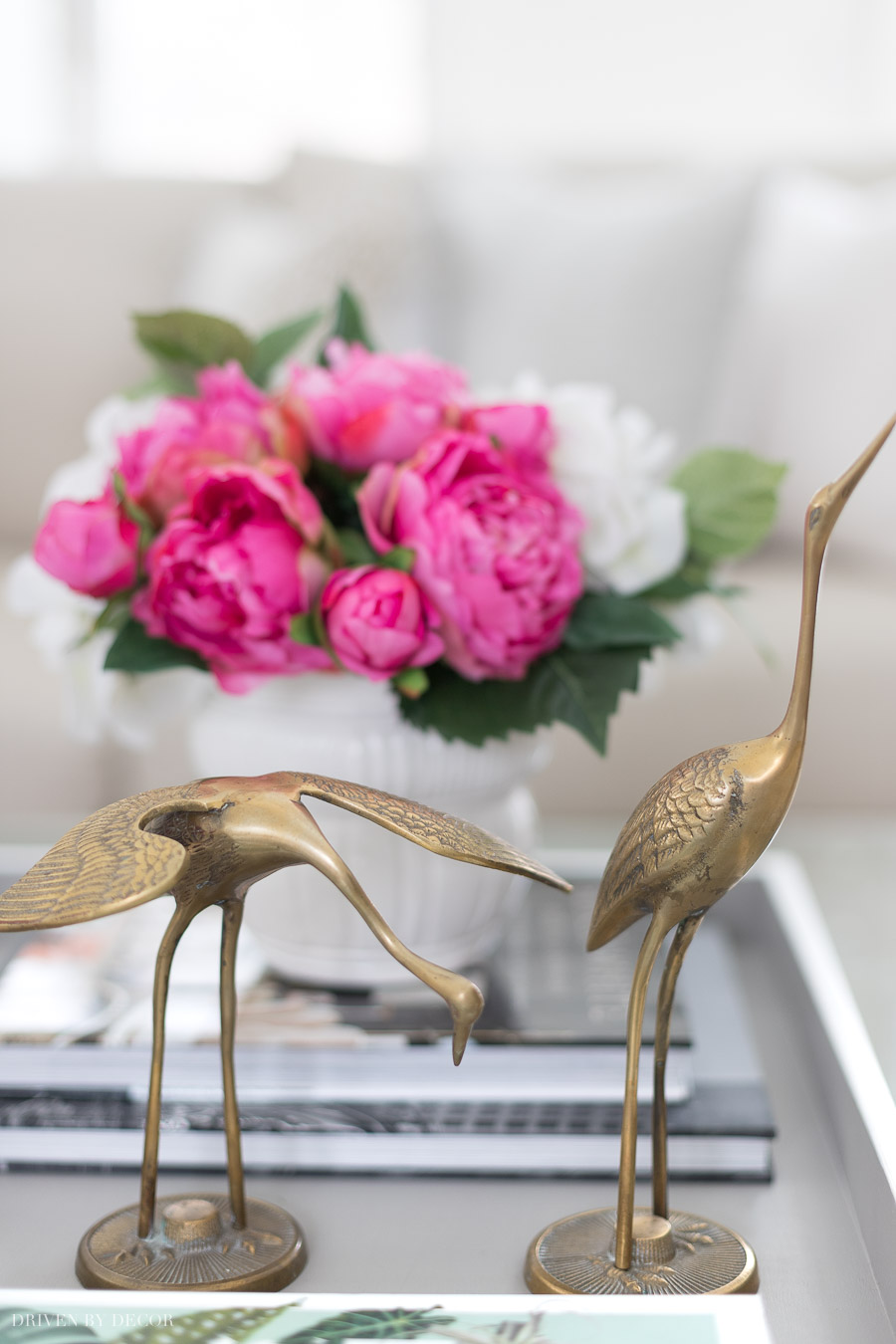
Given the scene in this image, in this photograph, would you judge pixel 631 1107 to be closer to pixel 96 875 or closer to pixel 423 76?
pixel 96 875

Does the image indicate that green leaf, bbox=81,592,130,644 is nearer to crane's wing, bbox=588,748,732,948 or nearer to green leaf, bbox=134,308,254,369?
green leaf, bbox=134,308,254,369

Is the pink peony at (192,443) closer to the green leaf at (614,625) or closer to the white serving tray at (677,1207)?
the green leaf at (614,625)

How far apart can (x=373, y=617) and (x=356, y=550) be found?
0.20 ft

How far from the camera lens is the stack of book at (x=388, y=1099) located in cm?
50

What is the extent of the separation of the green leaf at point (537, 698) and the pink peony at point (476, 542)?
0.09 ft

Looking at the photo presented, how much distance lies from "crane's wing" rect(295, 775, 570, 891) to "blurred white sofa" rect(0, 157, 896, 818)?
2.79ft

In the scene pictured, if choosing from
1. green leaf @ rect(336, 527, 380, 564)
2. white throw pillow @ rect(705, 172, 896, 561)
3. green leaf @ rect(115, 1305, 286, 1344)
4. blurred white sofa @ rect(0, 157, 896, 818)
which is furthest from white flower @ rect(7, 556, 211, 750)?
white throw pillow @ rect(705, 172, 896, 561)

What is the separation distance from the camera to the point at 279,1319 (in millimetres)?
350

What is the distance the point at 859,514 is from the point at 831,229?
352mm

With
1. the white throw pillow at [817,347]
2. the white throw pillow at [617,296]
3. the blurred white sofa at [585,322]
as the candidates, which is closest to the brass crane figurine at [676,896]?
the blurred white sofa at [585,322]

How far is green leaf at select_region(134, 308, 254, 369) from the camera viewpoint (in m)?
0.62

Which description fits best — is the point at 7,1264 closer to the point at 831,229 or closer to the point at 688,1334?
the point at 688,1334

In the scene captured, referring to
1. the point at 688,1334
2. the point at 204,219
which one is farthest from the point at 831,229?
the point at 688,1334

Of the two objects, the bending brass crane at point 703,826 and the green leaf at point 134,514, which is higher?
the green leaf at point 134,514
